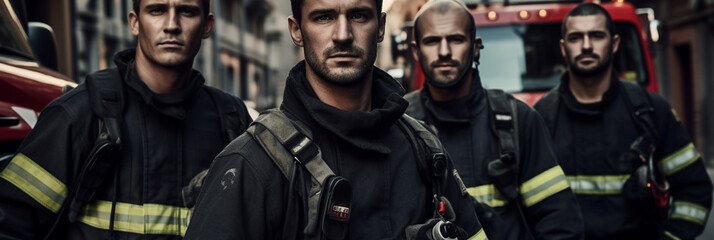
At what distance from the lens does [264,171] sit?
217 centimetres

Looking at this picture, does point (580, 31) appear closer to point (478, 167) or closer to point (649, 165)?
point (649, 165)

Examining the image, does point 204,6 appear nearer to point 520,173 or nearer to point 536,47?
point 520,173

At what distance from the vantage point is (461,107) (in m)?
3.85

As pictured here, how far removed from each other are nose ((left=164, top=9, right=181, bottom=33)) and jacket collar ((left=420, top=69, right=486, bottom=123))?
1.20m

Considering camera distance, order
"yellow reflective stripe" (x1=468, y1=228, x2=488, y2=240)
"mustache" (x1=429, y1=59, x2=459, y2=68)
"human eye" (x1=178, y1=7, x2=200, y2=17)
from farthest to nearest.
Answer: "mustache" (x1=429, y1=59, x2=459, y2=68), "human eye" (x1=178, y1=7, x2=200, y2=17), "yellow reflective stripe" (x1=468, y1=228, x2=488, y2=240)

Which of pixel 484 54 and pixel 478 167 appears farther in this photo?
pixel 484 54

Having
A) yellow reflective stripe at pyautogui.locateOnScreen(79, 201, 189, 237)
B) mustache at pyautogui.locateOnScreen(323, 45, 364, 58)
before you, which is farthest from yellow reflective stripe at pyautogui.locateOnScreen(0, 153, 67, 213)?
mustache at pyautogui.locateOnScreen(323, 45, 364, 58)

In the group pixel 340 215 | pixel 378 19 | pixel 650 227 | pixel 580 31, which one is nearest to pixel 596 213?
pixel 650 227

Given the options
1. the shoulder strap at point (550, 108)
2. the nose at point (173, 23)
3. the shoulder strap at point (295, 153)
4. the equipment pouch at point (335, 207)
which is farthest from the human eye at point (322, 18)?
the shoulder strap at point (550, 108)

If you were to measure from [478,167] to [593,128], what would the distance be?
1157 millimetres

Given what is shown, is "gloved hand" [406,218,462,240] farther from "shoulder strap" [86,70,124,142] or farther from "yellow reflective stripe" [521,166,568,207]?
"yellow reflective stripe" [521,166,568,207]

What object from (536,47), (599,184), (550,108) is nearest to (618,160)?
(599,184)

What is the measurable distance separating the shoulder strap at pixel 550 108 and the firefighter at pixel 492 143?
78 centimetres

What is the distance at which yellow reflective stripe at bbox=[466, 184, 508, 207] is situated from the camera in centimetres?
365
